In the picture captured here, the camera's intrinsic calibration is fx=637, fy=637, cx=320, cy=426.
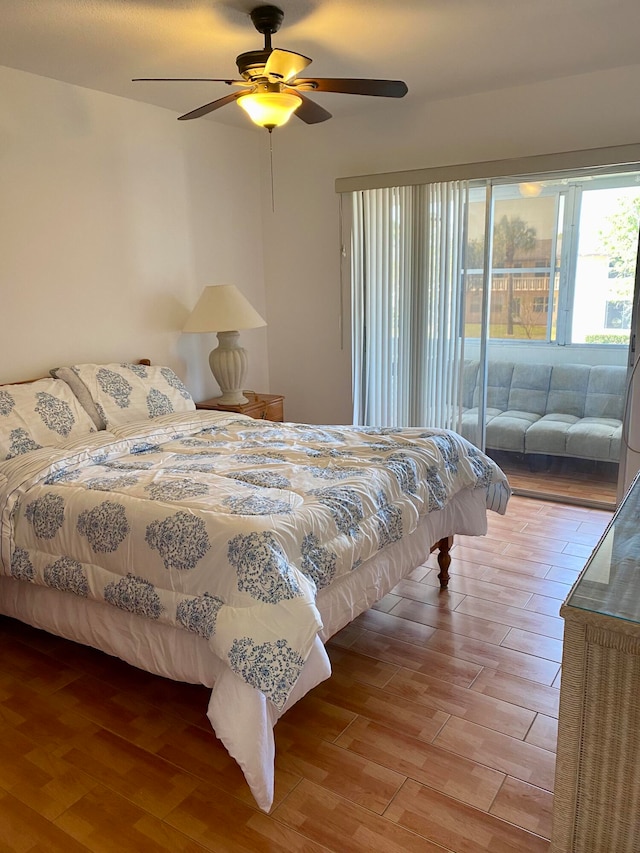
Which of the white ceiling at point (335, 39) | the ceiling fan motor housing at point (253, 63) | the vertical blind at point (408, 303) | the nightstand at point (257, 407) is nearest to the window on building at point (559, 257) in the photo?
the vertical blind at point (408, 303)

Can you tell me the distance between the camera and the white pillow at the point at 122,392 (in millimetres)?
3232

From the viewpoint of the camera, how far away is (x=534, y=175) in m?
3.89

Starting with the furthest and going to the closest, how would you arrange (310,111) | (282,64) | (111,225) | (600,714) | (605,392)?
(605,392) < (111,225) < (310,111) < (282,64) < (600,714)

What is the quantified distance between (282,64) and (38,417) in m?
1.82

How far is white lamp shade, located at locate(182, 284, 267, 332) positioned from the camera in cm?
392

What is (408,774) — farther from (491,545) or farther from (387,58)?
(387,58)

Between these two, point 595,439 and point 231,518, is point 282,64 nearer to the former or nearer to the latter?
point 231,518

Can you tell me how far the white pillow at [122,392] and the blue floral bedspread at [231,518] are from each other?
315 mm

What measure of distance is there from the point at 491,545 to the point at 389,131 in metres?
2.69

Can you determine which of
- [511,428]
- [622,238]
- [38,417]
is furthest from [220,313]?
[622,238]

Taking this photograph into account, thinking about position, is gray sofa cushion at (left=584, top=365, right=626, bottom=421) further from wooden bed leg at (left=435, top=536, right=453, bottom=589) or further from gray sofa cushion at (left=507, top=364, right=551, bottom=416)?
wooden bed leg at (left=435, top=536, right=453, bottom=589)

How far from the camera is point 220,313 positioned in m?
3.94

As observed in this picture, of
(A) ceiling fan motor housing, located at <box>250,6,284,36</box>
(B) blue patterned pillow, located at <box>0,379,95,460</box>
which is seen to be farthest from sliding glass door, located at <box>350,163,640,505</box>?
(B) blue patterned pillow, located at <box>0,379,95,460</box>

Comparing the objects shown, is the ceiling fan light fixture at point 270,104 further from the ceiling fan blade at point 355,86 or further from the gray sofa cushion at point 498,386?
the gray sofa cushion at point 498,386
